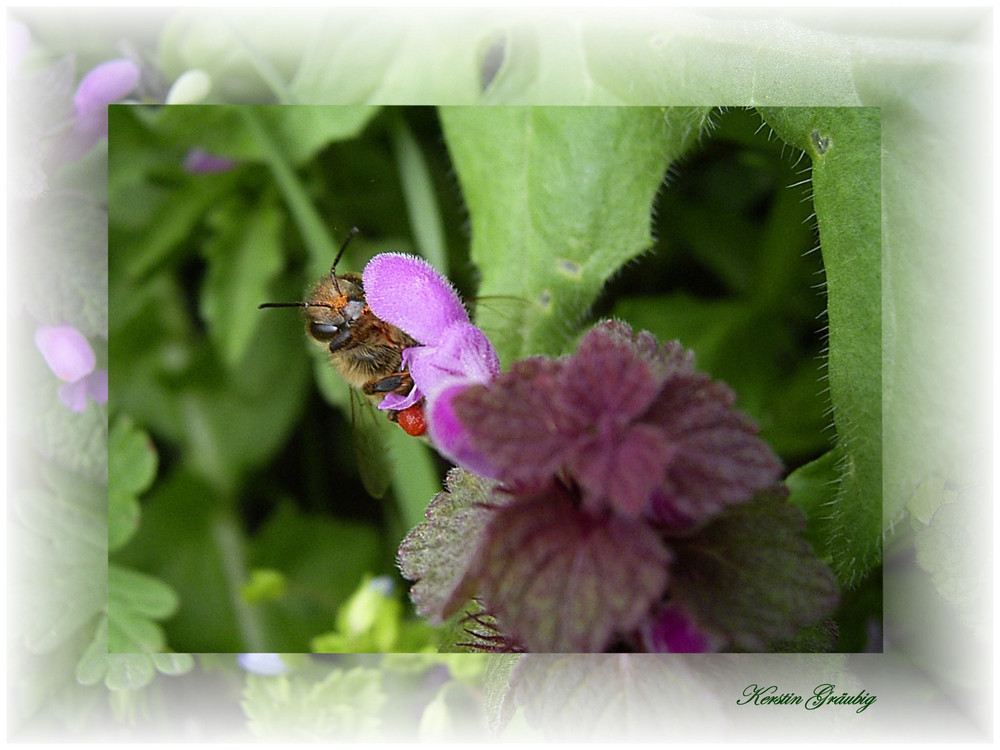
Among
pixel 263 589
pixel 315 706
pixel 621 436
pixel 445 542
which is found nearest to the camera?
pixel 621 436

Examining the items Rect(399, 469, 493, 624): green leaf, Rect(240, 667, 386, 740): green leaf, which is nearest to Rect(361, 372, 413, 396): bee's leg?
Rect(399, 469, 493, 624): green leaf

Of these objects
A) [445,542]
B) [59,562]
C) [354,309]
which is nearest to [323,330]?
[354,309]

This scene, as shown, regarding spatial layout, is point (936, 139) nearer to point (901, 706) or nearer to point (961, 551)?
point (961, 551)

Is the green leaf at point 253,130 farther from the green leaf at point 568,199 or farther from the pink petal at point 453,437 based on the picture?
the pink petal at point 453,437

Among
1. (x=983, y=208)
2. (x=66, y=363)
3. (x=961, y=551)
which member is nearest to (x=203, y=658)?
(x=66, y=363)

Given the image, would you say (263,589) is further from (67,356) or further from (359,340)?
(359,340)

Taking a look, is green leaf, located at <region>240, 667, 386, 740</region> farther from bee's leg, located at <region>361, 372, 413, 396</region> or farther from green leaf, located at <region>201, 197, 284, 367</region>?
green leaf, located at <region>201, 197, 284, 367</region>

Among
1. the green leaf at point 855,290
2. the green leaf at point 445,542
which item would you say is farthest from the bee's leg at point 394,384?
the green leaf at point 855,290
